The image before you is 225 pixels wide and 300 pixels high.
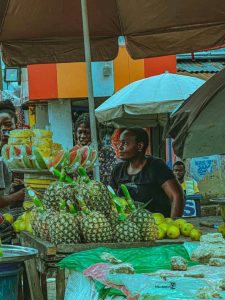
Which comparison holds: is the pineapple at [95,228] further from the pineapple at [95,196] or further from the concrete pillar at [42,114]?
the concrete pillar at [42,114]

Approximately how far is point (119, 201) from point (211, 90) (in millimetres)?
1535

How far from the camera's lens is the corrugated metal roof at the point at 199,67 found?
605 inches

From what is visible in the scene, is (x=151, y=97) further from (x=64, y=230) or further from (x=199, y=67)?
(x=199, y=67)

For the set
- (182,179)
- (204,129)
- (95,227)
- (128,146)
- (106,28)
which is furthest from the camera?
(182,179)

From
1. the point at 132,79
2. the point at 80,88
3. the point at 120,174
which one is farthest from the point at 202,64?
the point at 120,174

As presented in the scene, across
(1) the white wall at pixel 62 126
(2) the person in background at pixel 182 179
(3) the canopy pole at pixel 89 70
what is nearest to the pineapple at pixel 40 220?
(3) the canopy pole at pixel 89 70

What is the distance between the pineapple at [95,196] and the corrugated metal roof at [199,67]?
1185 cm

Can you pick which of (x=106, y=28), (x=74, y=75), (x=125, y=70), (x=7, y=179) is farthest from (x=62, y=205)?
(x=125, y=70)

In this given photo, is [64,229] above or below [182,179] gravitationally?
below

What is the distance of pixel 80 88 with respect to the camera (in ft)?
51.1

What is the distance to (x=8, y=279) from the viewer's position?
3.35m

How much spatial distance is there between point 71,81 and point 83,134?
30.2 feet

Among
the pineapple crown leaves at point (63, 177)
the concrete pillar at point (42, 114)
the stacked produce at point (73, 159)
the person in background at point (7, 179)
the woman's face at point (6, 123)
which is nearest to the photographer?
the pineapple crown leaves at point (63, 177)

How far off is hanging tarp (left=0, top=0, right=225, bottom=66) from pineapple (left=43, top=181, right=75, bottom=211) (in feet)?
10.7
